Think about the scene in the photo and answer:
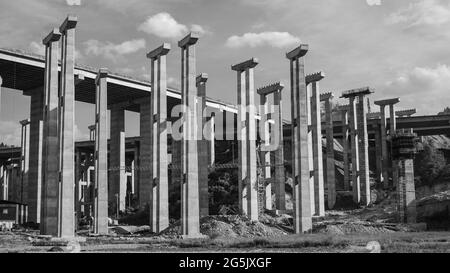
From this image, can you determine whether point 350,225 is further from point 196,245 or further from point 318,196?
point 196,245

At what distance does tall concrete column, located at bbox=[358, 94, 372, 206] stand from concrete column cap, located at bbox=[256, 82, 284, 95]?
41.1ft

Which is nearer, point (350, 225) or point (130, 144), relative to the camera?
point (350, 225)

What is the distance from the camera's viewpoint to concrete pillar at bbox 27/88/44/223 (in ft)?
207

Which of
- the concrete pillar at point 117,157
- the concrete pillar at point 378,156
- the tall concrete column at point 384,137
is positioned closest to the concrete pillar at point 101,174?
the concrete pillar at point 117,157

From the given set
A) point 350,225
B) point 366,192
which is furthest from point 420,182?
point 350,225

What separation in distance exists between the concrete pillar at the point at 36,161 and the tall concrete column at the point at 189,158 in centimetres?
2620

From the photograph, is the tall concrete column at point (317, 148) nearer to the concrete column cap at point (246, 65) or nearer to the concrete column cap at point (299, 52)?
the concrete column cap at point (246, 65)

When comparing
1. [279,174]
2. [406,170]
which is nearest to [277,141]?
[279,174]

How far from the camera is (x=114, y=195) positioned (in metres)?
74.4

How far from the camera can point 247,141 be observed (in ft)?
183

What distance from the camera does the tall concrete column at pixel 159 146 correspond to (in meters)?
48.7

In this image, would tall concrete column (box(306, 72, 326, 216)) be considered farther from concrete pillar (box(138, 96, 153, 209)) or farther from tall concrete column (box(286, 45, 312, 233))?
concrete pillar (box(138, 96, 153, 209))

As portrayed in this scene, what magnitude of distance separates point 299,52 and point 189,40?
8.71 m
